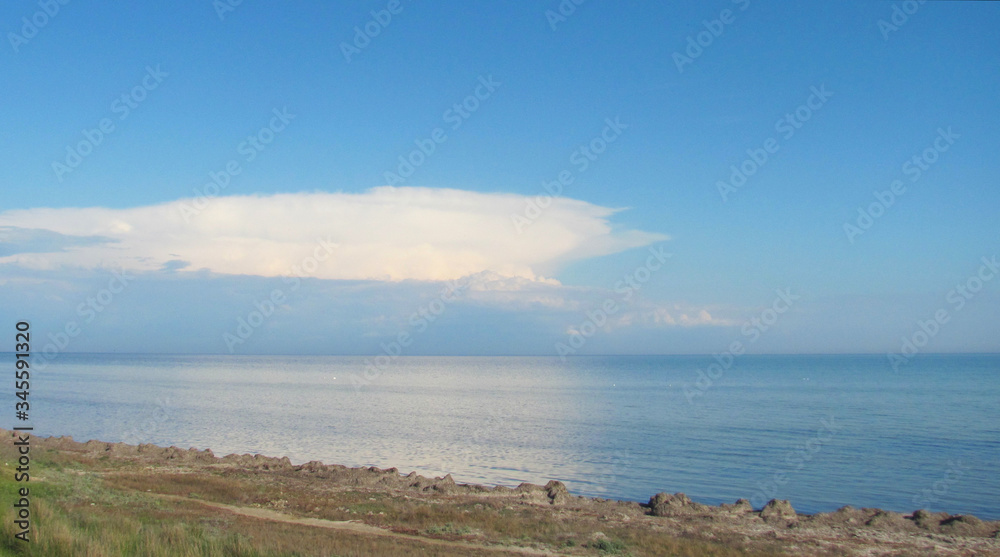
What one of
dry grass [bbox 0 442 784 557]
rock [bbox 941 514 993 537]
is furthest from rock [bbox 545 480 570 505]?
rock [bbox 941 514 993 537]

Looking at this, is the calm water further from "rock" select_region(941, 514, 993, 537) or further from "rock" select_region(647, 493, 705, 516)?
"rock" select_region(941, 514, 993, 537)

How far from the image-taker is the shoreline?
21.4m

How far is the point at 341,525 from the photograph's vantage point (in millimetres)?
21969

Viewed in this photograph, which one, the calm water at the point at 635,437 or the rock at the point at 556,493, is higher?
the calm water at the point at 635,437

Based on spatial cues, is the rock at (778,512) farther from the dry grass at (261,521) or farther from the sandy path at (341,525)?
the sandy path at (341,525)

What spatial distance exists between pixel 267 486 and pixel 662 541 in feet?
54.8

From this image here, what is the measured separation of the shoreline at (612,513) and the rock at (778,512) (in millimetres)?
36

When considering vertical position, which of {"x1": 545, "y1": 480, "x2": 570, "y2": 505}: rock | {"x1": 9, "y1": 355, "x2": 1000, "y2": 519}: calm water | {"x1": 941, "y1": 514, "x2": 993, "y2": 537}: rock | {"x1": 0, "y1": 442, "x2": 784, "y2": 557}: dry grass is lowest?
{"x1": 0, "y1": 442, "x2": 784, "y2": 557}: dry grass

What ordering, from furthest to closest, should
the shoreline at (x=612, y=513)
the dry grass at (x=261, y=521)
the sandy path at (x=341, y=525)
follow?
the shoreline at (x=612, y=513) → the sandy path at (x=341, y=525) → the dry grass at (x=261, y=521)

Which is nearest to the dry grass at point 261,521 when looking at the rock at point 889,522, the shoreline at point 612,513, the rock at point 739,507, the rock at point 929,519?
the shoreline at point 612,513

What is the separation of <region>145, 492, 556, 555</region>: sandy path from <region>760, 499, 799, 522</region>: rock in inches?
374

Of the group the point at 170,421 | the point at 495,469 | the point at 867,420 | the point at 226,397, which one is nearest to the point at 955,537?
the point at 495,469

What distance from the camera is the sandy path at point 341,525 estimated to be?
19188 mm

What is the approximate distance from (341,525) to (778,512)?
50.1 ft
